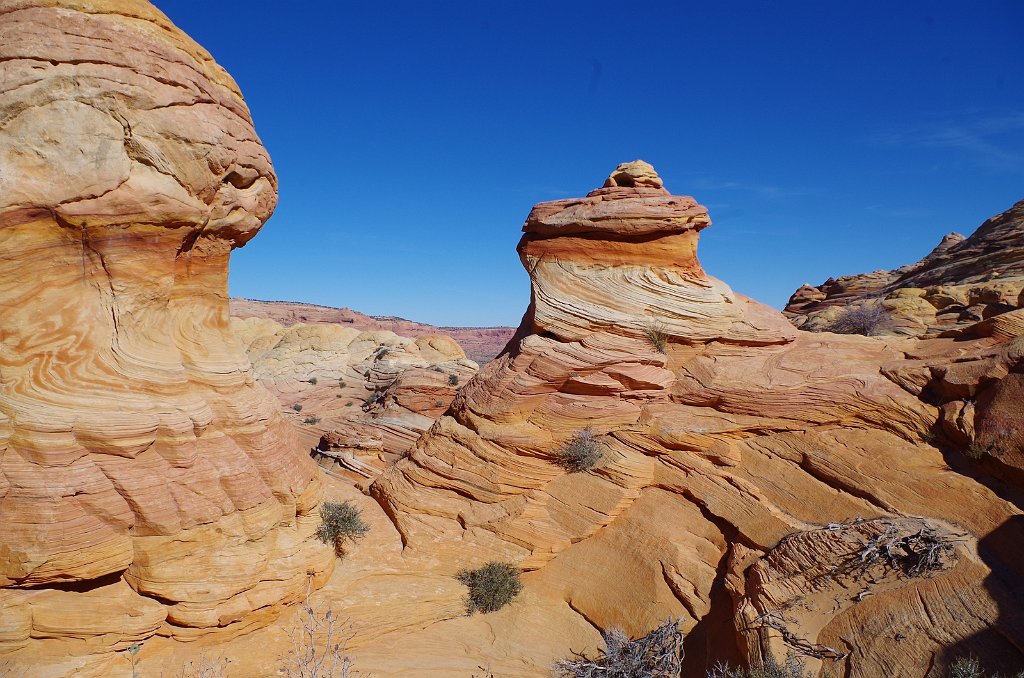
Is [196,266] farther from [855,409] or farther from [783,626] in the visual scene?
[855,409]

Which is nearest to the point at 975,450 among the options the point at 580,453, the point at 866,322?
the point at 580,453

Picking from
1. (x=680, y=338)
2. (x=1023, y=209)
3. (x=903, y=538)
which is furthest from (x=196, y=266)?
(x=1023, y=209)

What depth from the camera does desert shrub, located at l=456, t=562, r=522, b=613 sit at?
30.8ft

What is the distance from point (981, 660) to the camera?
5836mm

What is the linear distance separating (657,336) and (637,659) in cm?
613

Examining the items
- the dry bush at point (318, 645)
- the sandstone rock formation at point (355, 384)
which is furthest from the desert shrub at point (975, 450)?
the sandstone rock formation at point (355, 384)

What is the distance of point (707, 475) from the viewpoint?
32.8 feet

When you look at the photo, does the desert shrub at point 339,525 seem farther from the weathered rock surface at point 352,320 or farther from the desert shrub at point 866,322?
the weathered rock surface at point 352,320

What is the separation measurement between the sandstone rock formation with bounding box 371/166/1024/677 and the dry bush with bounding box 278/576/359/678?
0.65 metres

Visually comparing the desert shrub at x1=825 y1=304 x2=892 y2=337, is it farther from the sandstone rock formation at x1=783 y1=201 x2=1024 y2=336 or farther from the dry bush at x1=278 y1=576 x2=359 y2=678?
the dry bush at x1=278 y1=576 x2=359 y2=678

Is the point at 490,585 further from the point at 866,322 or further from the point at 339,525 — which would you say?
the point at 866,322

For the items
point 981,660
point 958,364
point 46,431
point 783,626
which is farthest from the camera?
point 958,364

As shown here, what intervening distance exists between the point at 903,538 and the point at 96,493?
34.8 ft

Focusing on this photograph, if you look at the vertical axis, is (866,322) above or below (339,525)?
above
